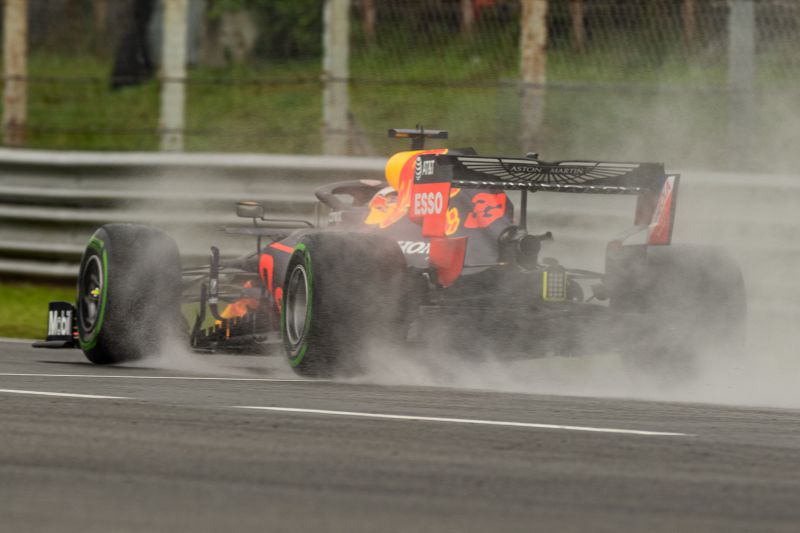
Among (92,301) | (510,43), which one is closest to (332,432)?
(92,301)

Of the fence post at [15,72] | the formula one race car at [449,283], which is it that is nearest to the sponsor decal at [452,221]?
the formula one race car at [449,283]

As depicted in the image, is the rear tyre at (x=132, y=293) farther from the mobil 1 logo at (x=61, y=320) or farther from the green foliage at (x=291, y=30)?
the green foliage at (x=291, y=30)

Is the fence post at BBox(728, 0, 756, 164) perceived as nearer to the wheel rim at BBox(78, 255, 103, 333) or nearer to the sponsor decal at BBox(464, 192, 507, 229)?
the sponsor decal at BBox(464, 192, 507, 229)

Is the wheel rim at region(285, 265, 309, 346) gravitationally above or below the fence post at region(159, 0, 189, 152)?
below

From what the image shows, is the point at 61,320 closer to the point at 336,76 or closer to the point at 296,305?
the point at 296,305

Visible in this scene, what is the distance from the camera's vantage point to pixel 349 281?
825cm

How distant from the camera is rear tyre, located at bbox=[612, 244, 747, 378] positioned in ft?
29.6

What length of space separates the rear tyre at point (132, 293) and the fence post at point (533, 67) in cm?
385

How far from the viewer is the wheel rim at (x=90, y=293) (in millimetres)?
10062

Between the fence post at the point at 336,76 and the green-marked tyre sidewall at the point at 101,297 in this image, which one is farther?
the fence post at the point at 336,76

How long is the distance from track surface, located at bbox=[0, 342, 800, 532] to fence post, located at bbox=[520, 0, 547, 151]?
5.18m

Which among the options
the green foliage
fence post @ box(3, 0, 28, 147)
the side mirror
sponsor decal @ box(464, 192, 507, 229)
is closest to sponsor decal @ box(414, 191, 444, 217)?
sponsor decal @ box(464, 192, 507, 229)

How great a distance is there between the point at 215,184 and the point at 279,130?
1384 mm

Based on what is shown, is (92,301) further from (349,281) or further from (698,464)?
(698,464)
